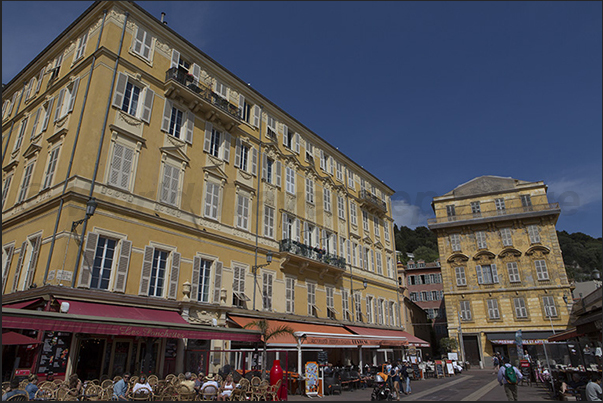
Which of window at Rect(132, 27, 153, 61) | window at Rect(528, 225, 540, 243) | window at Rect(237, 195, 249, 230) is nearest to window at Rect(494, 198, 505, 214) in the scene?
window at Rect(528, 225, 540, 243)

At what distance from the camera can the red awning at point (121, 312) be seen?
12.2 meters

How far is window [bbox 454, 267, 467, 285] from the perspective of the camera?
137 ft

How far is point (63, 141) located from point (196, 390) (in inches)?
438

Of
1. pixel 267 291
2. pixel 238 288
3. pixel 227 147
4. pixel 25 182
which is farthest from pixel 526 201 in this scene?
pixel 25 182

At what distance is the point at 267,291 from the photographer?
20.1m

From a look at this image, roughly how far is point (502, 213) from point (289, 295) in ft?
101

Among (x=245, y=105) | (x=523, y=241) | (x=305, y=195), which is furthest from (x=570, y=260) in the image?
(x=245, y=105)

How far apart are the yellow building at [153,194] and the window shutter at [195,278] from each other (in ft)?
0.16

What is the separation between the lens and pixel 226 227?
18953mm

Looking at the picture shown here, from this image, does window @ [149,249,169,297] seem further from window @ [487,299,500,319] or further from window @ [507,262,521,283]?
window @ [507,262,521,283]

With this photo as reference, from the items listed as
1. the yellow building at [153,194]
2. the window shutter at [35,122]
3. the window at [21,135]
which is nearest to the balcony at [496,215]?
the yellow building at [153,194]

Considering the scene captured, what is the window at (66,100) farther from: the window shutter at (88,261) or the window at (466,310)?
the window at (466,310)

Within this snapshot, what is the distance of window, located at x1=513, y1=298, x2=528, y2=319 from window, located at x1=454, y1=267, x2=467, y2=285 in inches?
198

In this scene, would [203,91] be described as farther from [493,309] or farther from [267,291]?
[493,309]
